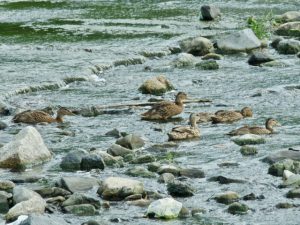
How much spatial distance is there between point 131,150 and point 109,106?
9.72 feet

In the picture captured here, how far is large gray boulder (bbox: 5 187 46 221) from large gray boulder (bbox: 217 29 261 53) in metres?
11.2

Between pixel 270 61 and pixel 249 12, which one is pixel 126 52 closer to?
pixel 270 61

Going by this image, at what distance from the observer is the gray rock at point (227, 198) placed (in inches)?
418

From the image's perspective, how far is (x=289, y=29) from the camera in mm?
23438

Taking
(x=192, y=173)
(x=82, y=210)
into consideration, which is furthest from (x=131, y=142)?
(x=82, y=210)

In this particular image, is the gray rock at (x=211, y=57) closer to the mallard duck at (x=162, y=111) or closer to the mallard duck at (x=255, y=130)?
the mallard duck at (x=162, y=111)

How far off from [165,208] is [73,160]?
7.50 ft

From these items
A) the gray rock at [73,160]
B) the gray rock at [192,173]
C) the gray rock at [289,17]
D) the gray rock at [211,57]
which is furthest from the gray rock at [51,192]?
the gray rock at [289,17]

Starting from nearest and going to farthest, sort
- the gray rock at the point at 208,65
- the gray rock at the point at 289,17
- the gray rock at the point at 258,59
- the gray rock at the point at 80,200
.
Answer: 1. the gray rock at the point at 80,200
2. the gray rock at the point at 208,65
3. the gray rock at the point at 258,59
4. the gray rock at the point at 289,17

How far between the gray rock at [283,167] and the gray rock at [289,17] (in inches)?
524

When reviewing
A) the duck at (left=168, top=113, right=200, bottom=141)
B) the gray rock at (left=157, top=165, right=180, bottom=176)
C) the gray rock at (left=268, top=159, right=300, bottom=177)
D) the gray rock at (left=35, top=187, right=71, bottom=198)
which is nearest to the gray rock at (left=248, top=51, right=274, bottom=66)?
the duck at (left=168, top=113, right=200, bottom=141)

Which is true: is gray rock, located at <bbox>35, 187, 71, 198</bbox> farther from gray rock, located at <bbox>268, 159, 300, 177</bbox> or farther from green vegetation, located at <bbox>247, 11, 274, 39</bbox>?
green vegetation, located at <bbox>247, 11, 274, 39</bbox>

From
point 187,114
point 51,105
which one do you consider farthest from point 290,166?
point 51,105

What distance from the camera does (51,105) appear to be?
1631 centimetres
